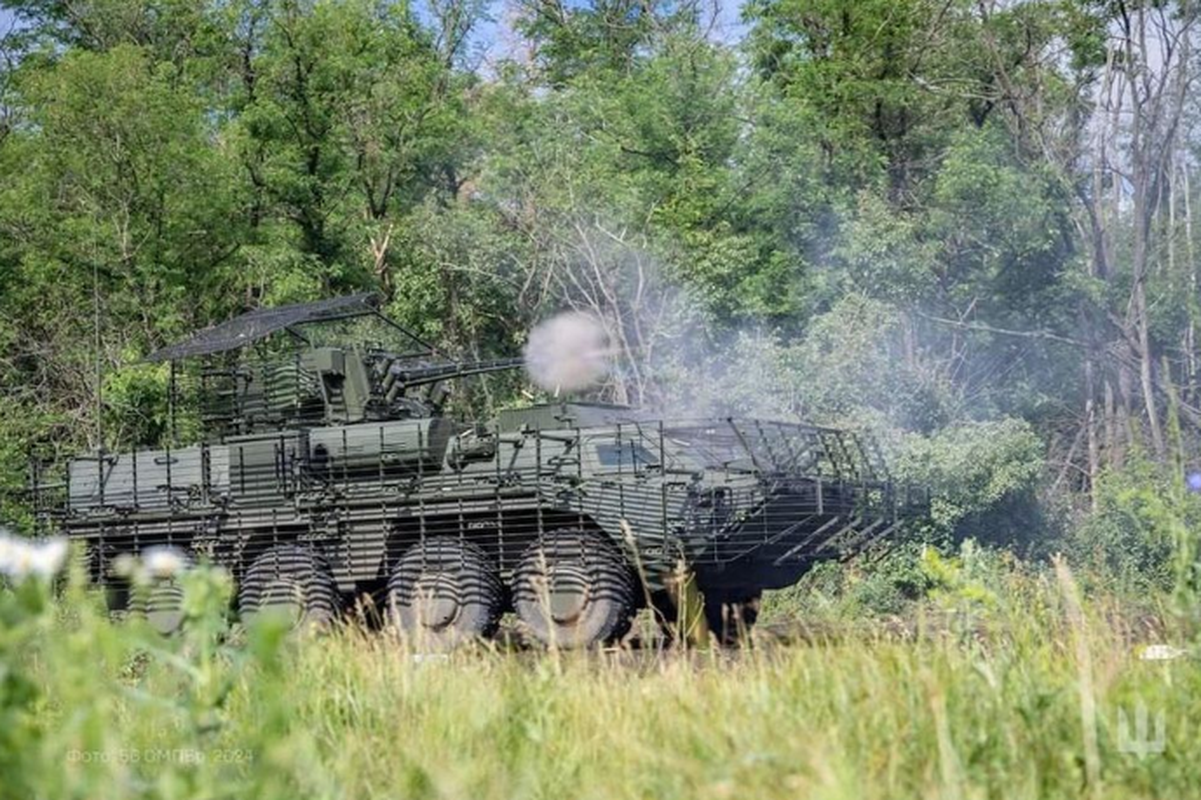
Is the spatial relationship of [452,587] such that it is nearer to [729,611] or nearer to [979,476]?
[729,611]

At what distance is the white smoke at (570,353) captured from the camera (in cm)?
2453

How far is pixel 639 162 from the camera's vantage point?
28.9m

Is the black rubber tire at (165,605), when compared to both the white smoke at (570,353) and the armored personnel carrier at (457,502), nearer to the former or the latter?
the armored personnel carrier at (457,502)

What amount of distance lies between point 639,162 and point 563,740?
77.1 ft

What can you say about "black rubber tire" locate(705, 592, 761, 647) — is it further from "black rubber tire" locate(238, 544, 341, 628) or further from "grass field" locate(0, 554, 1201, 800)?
"grass field" locate(0, 554, 1201, 800)

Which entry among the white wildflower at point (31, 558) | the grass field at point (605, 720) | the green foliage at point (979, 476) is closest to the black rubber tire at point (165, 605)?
the grass field at point (605, 720)

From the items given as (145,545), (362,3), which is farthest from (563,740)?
(362,3)

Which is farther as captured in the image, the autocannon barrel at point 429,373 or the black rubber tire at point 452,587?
the autocannon barrel at point 429,373

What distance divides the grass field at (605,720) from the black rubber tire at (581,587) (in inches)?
222

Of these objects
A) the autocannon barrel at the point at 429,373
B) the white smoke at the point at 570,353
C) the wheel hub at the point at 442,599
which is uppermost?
the white smoke at the point at 570,353

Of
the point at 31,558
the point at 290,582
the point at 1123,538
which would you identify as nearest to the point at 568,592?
the point at 290,582

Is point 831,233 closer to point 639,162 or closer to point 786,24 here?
point 639,162

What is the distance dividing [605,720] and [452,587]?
8.08 metres

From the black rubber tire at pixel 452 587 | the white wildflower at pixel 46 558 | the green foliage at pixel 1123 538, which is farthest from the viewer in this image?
the green foliage at pixel 1123 538
